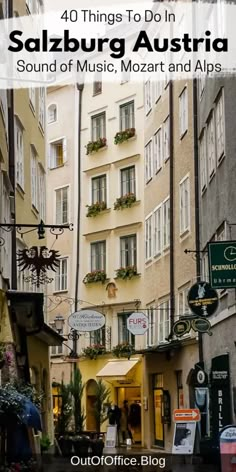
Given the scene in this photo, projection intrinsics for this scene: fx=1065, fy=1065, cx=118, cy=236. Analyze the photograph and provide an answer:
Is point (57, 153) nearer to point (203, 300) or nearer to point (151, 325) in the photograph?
point (151, 325)

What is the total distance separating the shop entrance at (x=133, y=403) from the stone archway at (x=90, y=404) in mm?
361

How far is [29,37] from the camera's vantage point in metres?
9.21

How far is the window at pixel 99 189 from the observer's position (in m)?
13.2

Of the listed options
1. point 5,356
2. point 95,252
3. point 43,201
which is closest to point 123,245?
point 95,252

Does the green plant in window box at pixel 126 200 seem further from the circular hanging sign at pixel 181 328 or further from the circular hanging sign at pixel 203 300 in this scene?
the circular hanging sign at pixel 203 300

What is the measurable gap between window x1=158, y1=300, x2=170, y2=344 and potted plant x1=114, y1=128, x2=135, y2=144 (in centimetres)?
216

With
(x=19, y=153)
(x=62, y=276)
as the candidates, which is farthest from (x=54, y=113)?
(x=62, y=276)

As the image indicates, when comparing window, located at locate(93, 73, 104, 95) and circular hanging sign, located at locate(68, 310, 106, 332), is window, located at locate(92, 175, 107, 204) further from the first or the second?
circular hanging sign, located at locate(68, 310, 106, 332)

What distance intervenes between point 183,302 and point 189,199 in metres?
1.53

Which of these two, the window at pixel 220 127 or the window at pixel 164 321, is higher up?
the window at pixel 220 127

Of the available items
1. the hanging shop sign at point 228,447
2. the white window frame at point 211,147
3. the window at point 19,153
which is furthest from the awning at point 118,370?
the hanging shop sign at point 228,447

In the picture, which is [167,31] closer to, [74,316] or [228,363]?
[74,316]

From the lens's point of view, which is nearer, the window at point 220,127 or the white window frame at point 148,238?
the window at point 220,127

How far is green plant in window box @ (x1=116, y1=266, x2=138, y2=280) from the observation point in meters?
13.3
